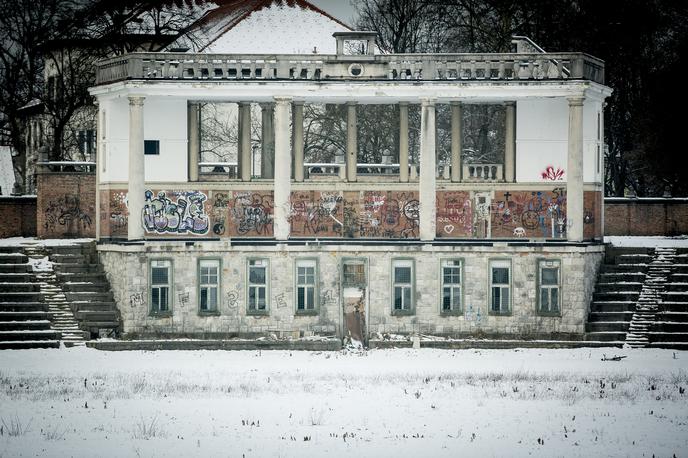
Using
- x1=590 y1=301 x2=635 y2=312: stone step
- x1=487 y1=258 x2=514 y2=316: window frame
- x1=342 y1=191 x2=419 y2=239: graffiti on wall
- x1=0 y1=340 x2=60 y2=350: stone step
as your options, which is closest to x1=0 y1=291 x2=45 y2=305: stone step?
x1=0 y1=340 x2=60 y2=350: stone step

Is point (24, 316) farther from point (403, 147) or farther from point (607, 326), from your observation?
point (607, 326)

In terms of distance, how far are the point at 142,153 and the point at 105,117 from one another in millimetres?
2339

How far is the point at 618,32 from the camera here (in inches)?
2547

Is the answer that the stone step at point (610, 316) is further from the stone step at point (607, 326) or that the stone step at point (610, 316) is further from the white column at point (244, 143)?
the white column at point (244, 143)

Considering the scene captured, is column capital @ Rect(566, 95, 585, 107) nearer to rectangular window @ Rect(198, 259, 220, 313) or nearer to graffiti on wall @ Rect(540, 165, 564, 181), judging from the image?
graffiti on wall @ Rect(540, 165, 564, 181)

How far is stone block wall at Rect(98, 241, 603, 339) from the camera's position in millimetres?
45219

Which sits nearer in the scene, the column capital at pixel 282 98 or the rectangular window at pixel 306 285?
the rectangular window at pixel 306 285

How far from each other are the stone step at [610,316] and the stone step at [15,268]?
17.6 meters

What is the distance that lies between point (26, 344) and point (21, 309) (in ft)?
6.45

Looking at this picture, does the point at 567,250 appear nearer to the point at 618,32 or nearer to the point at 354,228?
the point at 354,228

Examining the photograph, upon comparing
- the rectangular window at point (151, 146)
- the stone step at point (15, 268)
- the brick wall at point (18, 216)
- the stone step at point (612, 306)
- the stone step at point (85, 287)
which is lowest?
the stone step at point (612, 306)

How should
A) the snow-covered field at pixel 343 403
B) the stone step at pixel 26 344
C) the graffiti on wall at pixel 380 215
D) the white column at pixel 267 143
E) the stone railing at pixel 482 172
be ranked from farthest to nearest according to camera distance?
the white column at pixel 267 143
the stone railing at pixel 482 172
the graffiti on wall at pixel 380 215
the stone step at pixel 26 344
the snow-covered field at pixel 343 403

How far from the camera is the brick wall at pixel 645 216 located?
5512 cm

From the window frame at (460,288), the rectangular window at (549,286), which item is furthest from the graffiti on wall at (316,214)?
the rectangular window at (549,286)
